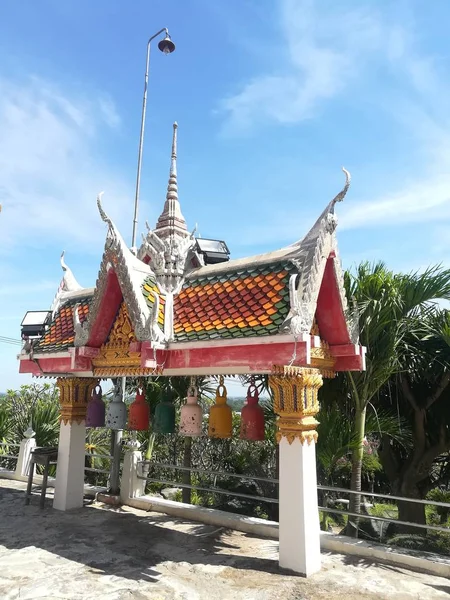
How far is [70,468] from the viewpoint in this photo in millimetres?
8898

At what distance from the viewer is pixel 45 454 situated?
912 centimetres

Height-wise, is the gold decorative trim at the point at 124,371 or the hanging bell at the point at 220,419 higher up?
the gold decorative trim at the point at 124,371

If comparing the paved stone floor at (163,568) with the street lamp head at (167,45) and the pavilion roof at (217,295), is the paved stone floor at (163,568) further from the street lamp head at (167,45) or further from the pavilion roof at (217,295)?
the street lamp head at (167,45)

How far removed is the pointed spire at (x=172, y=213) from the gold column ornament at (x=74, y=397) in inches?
141

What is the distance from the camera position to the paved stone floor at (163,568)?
5.48 metres

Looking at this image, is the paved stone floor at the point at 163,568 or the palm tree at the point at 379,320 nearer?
the paved stone floor at the point at 163,568

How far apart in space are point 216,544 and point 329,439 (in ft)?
7.83

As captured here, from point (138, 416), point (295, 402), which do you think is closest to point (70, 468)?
point (138, 416)

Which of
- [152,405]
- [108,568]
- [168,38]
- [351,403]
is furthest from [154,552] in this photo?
[168,38]

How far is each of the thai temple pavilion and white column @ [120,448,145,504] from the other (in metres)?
0.87

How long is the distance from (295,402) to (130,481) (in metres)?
4.78

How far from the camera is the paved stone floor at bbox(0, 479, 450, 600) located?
18.0ft

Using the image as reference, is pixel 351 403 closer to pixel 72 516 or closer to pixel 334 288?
pixel 334 288

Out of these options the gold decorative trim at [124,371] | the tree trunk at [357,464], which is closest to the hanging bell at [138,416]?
the gold decorative trim at [124,371]
